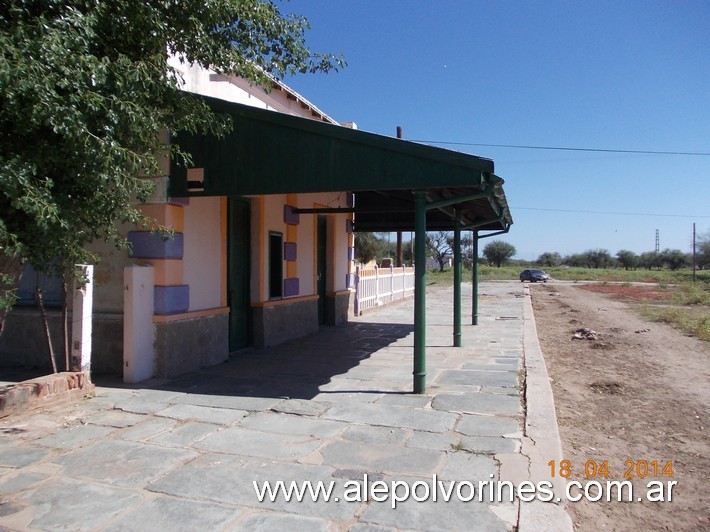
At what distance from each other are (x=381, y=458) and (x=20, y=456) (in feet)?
9.61

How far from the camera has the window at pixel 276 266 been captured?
32.3 ft

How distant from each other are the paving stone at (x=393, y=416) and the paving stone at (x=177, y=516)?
2037mm

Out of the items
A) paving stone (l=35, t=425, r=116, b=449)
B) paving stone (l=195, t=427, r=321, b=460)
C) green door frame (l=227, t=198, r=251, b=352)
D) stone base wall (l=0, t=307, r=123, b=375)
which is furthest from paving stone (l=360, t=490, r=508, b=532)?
green door frame (l=227, t=198, r=251, b=352)

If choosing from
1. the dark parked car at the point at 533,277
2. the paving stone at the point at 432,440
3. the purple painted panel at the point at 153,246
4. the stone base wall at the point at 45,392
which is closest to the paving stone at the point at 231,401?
the stone base wall at the point at 45,392

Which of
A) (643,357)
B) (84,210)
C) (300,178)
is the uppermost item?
(300,178)

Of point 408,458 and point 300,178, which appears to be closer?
point 408,458

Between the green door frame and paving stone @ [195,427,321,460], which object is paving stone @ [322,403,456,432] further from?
the green door frame

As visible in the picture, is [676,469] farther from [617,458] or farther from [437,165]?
[437,165]

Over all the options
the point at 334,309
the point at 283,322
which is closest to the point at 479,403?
the point at 283,322

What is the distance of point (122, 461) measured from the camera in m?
4.29

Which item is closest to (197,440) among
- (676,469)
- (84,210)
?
(84,210)

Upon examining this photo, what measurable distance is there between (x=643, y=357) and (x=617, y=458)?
251 inches

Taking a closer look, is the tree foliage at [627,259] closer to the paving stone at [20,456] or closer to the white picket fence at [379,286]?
the white picket fence at [379,286]

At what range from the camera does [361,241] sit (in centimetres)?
5228
